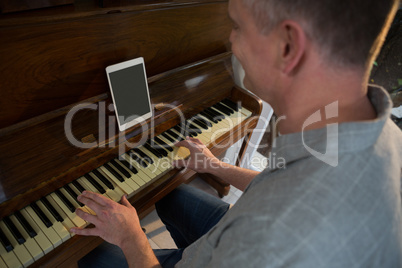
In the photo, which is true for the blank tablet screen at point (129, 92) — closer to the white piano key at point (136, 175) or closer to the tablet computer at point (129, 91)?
the tablet computer at point (129, 91)

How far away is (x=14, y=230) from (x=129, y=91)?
0.69 meters

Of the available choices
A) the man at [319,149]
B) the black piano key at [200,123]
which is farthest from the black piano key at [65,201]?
the black piano key at [200,123]

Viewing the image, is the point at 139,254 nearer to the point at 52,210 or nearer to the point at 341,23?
the point at 52,210

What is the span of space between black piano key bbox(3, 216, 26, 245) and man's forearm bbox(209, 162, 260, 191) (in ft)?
2.65

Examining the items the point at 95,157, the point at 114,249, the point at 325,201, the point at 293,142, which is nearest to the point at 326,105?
the point at 293,142

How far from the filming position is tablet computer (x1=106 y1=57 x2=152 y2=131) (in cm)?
119

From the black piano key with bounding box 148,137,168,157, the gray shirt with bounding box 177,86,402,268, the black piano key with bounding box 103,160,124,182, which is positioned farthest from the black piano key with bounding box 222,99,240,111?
the gray shirt with bounding box 177,86,402,268

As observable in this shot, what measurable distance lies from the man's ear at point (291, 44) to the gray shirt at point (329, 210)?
0.54ft

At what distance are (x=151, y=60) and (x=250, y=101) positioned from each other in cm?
65

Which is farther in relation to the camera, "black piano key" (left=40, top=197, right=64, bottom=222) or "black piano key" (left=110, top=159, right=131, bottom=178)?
"black piano key" (left=110, top=159, right=131, bottom=178)

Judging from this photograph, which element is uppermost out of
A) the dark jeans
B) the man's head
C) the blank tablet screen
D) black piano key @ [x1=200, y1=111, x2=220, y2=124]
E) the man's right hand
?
the man's head

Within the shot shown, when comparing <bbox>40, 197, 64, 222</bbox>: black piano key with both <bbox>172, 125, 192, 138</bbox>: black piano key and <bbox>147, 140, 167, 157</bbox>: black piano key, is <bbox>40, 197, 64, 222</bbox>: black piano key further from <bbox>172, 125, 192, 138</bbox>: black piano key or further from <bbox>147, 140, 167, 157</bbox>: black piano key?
<bbox>172, 125, 192, 138</bbox>: black piano key

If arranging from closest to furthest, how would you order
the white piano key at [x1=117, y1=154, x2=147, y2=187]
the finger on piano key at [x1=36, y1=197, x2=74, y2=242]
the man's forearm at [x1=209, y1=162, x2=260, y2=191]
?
1. the finger on piano key at [x1=36, y1=197, x2=74, y2=242]
2. the white piano key at [x1=117, y1=154, x2=147, y2=187]
3. the man's forearm at [x1=209, y1=162, x2=260, y2=191]

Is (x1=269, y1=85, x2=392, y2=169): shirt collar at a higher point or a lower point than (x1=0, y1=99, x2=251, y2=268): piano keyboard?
higher
